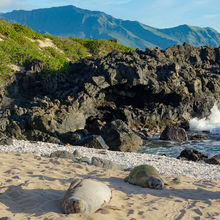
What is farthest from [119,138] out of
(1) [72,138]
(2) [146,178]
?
(2) [146,178]

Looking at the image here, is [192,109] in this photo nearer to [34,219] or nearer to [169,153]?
[169,153]

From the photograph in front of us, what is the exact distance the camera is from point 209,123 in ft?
96.2

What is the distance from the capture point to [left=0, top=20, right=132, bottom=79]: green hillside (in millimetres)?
38531

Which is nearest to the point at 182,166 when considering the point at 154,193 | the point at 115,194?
the point at 154,193

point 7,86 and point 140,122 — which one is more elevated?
point 7,86

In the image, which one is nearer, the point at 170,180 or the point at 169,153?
the point at 170,180

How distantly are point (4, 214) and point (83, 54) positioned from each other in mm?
48140

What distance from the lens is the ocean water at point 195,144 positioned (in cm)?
1903

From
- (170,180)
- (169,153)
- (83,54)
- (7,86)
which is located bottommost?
(169,153)

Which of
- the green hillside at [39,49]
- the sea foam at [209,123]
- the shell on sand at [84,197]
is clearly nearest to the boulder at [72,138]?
the shell on sand at [84,197]

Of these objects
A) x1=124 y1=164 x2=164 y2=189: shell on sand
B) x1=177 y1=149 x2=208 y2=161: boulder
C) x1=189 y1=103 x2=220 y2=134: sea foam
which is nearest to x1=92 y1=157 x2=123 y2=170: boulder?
x1=124 y1=164 x2=164 y2=189: shell on sand

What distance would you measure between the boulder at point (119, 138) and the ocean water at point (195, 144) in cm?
100

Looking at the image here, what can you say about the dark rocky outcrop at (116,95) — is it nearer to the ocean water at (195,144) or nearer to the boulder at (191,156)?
the ocean water at (195,144)

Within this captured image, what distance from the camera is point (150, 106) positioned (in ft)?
97.2
